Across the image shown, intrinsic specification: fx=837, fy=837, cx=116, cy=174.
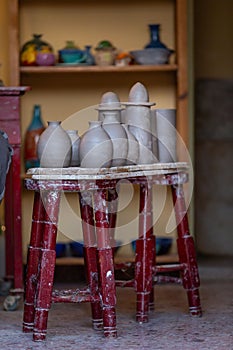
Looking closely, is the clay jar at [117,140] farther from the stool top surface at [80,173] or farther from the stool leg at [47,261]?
the stool leg at [47,261]

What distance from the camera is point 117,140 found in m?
3.62

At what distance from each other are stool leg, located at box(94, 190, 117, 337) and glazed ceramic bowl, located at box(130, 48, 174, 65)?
172 centimetres

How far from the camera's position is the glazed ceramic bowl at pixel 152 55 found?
5012mm

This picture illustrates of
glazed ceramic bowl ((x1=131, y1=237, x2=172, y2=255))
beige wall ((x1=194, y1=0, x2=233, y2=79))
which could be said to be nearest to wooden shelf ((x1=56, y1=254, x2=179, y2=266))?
glazed ceramic bowl ((x1=131, y1=237, x2=172, y2=255))

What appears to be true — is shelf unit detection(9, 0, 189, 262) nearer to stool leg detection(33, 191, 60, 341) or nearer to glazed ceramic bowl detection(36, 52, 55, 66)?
glazed ceramic bowl detection(36, 52, 55, 66)

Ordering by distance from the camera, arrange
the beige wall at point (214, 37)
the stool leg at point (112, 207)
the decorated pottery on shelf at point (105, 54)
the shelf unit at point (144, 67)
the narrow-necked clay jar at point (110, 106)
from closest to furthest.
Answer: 1. the narrow-necked clay jar at point (110, 106)
2. the stool leg at point (112, 207)
3. the shelf unit at point (144, 67)
4. the decorated pottery on shelf at point (105, 54)
5. the beige wall at point (214, 37)

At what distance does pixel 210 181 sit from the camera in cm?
630

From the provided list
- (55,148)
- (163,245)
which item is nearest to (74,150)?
(55,148)

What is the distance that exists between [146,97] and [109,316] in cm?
108

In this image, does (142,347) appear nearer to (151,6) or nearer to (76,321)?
(76,321)

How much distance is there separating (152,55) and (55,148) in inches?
65.3

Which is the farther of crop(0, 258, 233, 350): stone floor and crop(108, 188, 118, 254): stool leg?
crop(108, 188, 118, 254): stool leg

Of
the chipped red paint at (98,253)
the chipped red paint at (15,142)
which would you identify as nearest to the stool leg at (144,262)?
the chipped red paint at (98,253)

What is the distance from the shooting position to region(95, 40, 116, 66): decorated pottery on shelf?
16.6 ft
